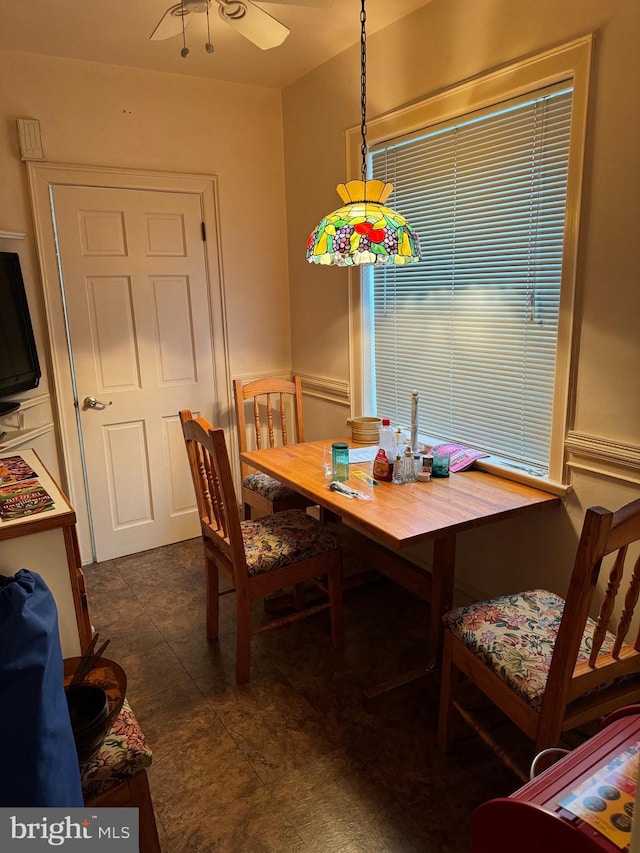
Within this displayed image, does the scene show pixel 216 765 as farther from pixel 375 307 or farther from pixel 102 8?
pixel 102 8

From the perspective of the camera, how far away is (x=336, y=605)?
2.44 meters

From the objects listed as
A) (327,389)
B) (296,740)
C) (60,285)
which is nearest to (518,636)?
(296,740)

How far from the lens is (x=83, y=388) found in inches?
124

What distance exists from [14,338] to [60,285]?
1.43 feet

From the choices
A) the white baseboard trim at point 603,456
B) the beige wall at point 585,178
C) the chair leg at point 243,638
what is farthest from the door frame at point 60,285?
the white baseboard trim at point 603,456

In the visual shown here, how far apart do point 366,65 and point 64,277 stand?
72.8 inches

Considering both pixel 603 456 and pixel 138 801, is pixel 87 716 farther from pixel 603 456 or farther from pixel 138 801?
pixel 603 456

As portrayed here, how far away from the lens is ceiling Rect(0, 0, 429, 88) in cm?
238

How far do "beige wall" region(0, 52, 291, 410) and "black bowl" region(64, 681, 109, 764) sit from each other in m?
2.05

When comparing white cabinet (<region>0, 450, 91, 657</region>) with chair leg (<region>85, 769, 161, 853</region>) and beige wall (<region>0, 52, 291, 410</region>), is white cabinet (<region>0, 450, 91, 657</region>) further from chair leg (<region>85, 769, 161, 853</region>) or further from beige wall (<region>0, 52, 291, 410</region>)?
beige wall (<region>0, 52, 291, 410</region>)

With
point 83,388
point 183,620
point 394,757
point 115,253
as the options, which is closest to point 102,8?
point 115,253

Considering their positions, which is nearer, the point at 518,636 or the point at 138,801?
the point at 138,801

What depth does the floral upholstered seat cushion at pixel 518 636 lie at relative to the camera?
1.53m

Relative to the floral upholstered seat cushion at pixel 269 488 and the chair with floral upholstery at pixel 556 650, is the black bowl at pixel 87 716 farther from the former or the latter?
the floral upholstered seat cushion at pixel 269 488
